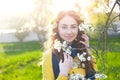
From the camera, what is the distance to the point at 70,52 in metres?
4.05

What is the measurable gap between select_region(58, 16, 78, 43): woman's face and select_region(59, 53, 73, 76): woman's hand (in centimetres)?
16

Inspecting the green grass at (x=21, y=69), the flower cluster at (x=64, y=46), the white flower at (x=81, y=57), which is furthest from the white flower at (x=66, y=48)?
the green grass at (x=21, y=69)

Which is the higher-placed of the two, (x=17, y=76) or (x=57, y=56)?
(x=57, y=56)

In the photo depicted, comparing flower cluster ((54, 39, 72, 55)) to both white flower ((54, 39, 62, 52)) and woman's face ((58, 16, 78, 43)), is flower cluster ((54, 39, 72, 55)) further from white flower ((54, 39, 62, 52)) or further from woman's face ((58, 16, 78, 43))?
woman's face ((58, 16, 78, 43))

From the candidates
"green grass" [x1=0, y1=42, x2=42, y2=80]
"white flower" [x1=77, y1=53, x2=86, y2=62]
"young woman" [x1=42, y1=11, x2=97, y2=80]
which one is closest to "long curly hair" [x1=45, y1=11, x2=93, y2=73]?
"young woman" [x1=42, y1=11, x2=97, y2=80]

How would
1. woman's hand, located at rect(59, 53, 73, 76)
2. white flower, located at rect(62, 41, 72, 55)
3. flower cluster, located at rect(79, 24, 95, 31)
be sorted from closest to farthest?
flower cluster, located at rect(79, 24, 95, 31) < white flower, located at rect(62, 41, 72, 55) < woman's hand, located at rect(59, 53, 73, 76)

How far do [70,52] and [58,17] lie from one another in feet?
1.58

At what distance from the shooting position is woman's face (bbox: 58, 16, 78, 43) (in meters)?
4.26

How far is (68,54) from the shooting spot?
4.17 m

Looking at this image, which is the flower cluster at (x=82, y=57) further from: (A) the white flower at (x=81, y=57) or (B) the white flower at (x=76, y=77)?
(B) the white flower at (x=76, y=77)

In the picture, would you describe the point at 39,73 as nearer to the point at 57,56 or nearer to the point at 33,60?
the point at 33,60

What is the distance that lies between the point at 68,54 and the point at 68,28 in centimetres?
27

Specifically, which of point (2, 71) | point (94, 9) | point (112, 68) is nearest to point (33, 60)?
point (2, 71)

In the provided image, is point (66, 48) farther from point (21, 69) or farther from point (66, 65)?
point (21, 69)
